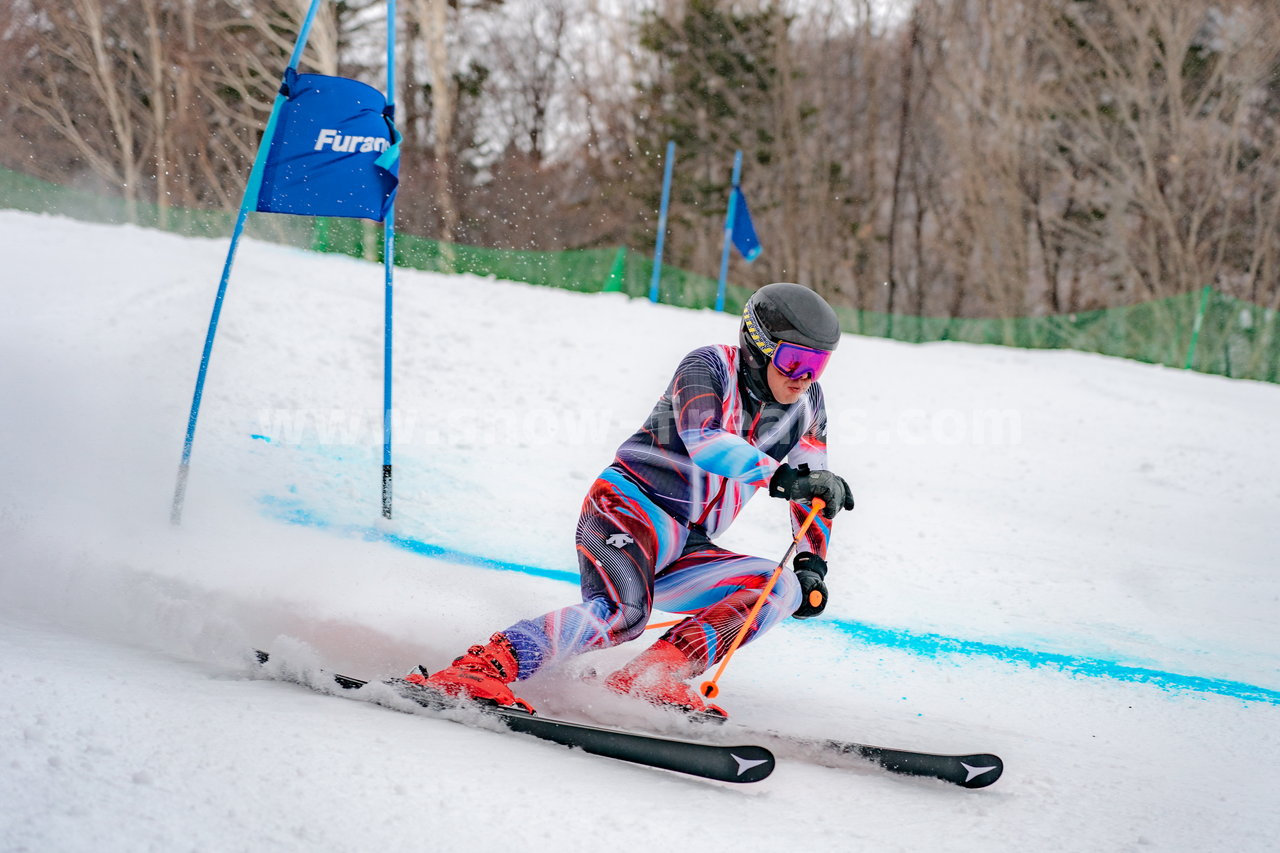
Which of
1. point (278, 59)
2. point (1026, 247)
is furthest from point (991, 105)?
point (278, 59)

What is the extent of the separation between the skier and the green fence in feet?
37.0

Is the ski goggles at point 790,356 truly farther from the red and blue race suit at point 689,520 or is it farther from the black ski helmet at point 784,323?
the red and blue race suit at point 689,520

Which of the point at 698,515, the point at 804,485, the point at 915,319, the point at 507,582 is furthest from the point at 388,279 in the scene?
the point at 915,319

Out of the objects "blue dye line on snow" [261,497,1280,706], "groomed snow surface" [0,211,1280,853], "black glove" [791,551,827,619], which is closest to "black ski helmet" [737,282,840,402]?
"black glove" [791,551,827,619]

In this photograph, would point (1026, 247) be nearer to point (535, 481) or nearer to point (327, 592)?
point (535, 481)

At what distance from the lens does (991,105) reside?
25.5 m

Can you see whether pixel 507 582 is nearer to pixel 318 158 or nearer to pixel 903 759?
pixel 318 158

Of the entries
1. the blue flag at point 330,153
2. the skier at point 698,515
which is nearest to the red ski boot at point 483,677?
the skier at point 698,515

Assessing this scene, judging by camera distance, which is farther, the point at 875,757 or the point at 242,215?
the point at 242,215

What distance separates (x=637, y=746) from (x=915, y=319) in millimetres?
13890

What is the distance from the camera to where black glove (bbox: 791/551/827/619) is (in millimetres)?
3119

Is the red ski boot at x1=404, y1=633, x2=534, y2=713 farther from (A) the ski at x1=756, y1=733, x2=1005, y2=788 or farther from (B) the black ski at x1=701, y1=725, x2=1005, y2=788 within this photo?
(A) the ski at x1=756, y1=733, x2=1005, y2=788

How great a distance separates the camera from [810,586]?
3.14m

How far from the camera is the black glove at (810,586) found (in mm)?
3119
